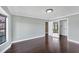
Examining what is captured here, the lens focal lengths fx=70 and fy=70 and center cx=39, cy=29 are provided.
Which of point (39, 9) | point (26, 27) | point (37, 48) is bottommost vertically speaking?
point (37, 48)

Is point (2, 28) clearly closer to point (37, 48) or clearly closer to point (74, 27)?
point (37, 48)

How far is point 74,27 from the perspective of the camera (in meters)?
5.85

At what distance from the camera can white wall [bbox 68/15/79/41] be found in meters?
5.55

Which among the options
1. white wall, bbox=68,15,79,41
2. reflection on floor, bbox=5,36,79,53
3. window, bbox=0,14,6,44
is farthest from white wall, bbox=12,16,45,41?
white wall, bbox=68,15,79,41

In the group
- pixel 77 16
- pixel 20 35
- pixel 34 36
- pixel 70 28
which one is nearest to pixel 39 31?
pixel 34 36

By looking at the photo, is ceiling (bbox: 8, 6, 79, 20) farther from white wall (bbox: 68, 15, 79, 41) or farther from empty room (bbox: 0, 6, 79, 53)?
white wall (bbox: 68, 15, 79, 41)

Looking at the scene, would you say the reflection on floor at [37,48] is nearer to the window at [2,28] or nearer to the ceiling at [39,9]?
the window at [2,28]

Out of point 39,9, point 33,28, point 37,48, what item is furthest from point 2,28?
point 33,28

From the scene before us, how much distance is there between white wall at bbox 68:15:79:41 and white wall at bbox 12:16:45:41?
3600 millimetres

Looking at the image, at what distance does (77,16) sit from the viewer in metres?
5.52

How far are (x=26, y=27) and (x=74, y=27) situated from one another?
172 inches

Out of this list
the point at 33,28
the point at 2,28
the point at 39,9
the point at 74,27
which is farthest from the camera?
the point at 33,28
